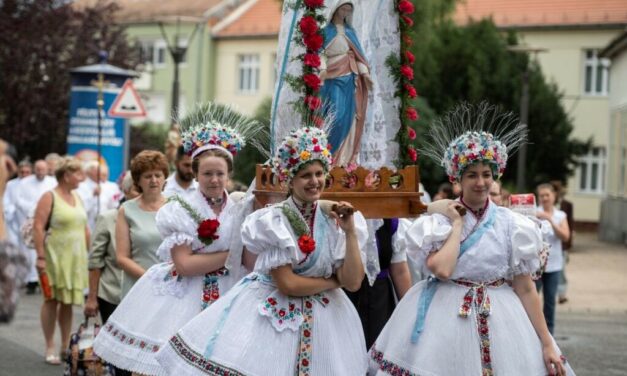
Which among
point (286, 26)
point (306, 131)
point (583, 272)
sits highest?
point (286, 26)

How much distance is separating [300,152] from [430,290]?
3.50 feet

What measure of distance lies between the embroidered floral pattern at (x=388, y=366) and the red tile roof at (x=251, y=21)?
48.1m

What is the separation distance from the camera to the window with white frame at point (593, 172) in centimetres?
4728

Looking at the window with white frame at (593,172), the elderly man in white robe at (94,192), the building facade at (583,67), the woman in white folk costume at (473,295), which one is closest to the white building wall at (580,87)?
the building facade at (583,67)

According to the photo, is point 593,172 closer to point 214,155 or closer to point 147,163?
point 147,163

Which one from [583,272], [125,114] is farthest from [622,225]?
[125,114]

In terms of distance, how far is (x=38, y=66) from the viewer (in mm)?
32125

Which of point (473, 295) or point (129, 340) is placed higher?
point (473, 295)

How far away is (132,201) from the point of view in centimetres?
935

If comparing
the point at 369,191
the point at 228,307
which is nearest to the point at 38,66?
the point at 369,191

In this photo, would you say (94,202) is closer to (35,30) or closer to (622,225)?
(35,30)

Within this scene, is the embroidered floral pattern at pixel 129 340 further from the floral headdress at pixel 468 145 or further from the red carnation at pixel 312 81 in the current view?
the floral headdress at pixel 468 145

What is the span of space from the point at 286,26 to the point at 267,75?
46.4 metres

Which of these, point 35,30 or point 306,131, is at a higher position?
point 35,30
